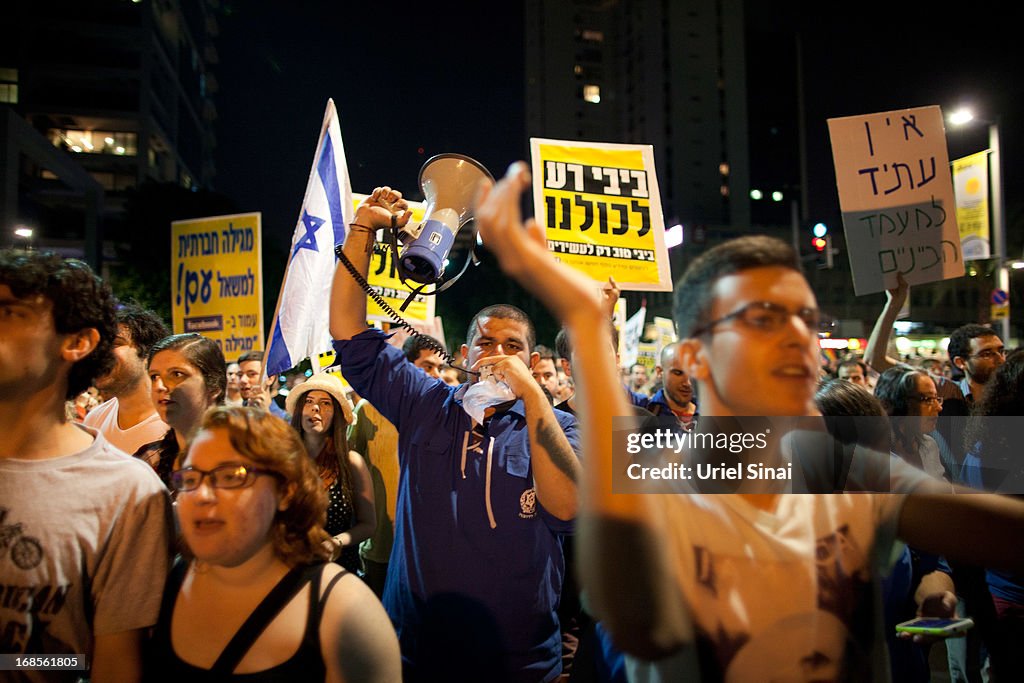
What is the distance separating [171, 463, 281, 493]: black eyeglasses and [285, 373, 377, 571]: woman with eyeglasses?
74.3 inches

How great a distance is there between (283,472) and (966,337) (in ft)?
18.0

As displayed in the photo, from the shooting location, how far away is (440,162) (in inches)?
104

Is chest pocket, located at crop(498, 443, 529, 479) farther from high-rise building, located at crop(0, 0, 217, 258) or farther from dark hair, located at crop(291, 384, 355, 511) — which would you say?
high-rise building, located at crop(0, 0, 217, 258)

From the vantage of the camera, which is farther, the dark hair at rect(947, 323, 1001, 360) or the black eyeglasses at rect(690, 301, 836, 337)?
the dark hair at rect(947, 323, 1001, 360)

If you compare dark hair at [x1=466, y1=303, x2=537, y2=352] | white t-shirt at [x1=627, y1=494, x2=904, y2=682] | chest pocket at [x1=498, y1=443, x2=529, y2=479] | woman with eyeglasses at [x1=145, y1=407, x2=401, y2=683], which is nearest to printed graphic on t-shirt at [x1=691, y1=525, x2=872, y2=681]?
white t-shirt at [x1=627, y1=494, x2=904, y2=682]

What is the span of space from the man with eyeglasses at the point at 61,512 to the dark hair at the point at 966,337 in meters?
5.69

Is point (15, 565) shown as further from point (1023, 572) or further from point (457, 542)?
point (1023, 572)

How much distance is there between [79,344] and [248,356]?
557 centimetres

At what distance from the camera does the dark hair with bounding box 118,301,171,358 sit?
3531mm

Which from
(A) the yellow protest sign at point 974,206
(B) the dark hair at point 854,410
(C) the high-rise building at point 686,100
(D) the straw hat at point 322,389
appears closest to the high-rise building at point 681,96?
(C) the high-rise building at point 686,100

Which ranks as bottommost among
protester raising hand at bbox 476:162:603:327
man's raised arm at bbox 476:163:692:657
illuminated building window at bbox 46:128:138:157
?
man's raised arm at bbox 476:163:692:657

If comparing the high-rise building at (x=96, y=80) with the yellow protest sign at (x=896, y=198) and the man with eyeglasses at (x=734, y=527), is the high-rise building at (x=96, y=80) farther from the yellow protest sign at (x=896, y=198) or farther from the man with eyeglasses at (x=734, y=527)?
the man with eyeglasses at (x=734, y=527)

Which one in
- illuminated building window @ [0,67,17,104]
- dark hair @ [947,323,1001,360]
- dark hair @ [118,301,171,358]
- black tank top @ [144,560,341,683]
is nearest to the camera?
black tank top @ [144,560,341,683]

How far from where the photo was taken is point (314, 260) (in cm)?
523
